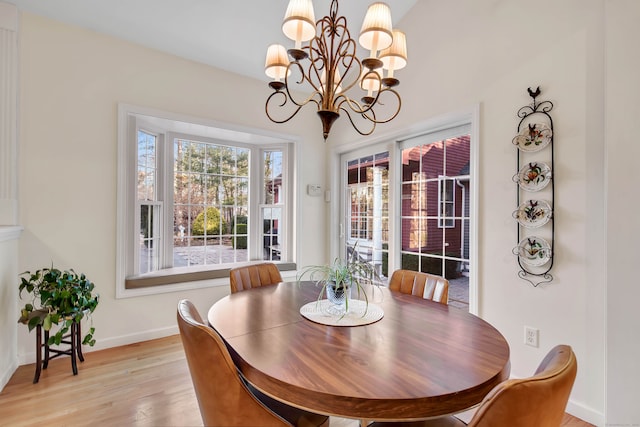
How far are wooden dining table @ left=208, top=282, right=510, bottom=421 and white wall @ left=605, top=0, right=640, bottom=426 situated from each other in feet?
2.87

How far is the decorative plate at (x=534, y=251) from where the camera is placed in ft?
6.51

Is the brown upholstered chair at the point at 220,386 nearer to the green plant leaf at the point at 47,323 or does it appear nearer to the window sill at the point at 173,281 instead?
the green plant leaf at the point at 47,323

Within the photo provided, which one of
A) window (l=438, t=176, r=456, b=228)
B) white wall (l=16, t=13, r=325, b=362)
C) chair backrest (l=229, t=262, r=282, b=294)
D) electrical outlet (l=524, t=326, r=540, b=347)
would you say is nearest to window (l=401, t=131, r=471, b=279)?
window (l=438, t=176, r=456, b=228)

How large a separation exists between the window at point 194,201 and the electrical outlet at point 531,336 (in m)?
2.48

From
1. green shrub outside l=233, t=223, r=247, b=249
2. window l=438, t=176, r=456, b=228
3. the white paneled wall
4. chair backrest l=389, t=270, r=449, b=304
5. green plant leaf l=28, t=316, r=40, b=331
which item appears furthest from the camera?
green shrub outside l=233, t=223, r=247, b=249

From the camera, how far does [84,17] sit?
2.51 meters

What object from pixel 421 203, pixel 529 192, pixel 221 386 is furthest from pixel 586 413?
pixel 221 386

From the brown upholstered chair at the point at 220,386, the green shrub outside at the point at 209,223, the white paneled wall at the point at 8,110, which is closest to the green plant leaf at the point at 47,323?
the white paneled wall at the point at 8,110

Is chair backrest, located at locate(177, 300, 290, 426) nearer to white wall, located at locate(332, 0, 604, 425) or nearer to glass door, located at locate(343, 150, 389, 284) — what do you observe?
white wall, located at locate(332, 0, 604, 425)

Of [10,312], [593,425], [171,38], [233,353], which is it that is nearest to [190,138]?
[171,38]

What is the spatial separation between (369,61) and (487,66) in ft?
4.48

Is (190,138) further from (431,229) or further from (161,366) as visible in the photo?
(431,229)

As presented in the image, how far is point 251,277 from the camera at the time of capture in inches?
90.5

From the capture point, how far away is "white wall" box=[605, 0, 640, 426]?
1.59m
